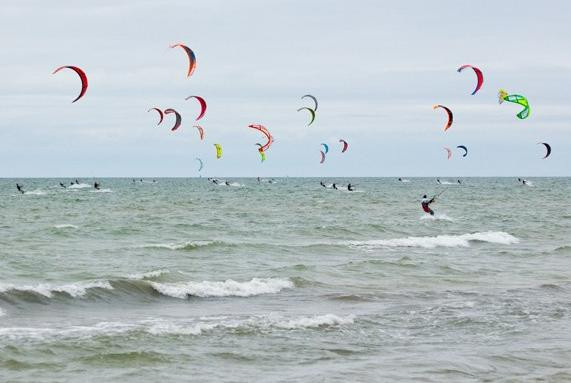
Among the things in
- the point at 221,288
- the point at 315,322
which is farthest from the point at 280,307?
the point at 221,288

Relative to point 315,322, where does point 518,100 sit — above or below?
above

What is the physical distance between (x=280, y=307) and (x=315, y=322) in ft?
6.88

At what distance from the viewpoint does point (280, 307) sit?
15922mm

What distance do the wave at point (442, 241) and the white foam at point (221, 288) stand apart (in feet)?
34.4

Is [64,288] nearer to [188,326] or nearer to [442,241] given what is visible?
[188,326]

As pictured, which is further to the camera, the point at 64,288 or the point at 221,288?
→ the point at 221,288

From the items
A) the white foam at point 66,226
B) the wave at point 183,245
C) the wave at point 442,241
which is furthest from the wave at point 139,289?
the white foam at point 66,226

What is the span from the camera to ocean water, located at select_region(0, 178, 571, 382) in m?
11.1

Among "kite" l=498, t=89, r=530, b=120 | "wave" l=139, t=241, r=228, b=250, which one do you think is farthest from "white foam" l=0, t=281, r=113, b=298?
"kite" l=498, t=89, r=530, b=120

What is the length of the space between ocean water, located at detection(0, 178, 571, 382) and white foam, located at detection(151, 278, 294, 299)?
0.04m

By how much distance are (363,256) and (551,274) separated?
582 cm

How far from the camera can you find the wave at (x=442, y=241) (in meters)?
29.6

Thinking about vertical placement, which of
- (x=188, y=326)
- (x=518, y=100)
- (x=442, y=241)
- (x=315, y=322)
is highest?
(x=518, y=100)

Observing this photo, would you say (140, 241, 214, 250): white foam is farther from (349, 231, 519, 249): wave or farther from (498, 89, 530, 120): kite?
(498, 89, 530, 120): kite
